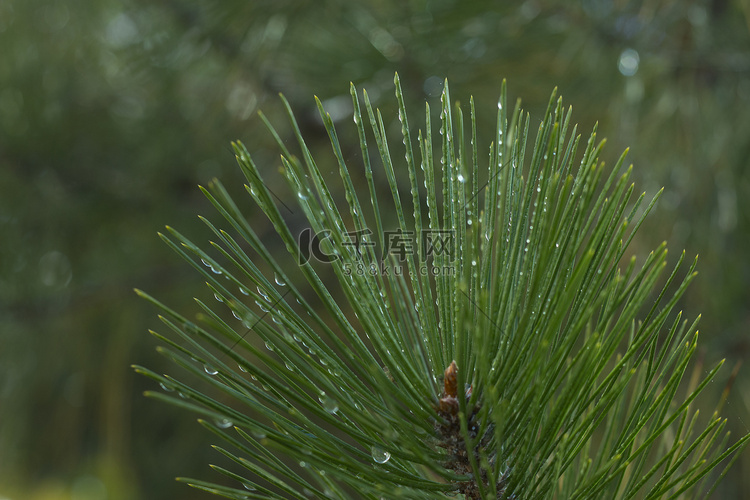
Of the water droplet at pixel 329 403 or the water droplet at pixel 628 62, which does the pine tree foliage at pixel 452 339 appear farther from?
the water droplet at pixel 628 62

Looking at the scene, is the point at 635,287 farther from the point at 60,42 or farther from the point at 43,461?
the point at 43,461

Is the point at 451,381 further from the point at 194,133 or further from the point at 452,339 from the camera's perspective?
the point at 194,133

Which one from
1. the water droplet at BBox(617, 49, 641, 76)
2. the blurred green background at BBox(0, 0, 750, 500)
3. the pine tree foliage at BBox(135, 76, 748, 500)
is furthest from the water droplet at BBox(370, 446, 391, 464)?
the water droplet at BBox(617, 49, 641, 76)

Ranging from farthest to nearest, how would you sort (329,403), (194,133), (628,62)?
(194,133), (628,62), (329,403)

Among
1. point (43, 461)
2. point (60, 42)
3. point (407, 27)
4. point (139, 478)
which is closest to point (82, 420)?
point (43, 461)

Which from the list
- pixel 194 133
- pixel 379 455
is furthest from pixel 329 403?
pixel 194 133

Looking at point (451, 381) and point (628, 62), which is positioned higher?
point (628, 62)
